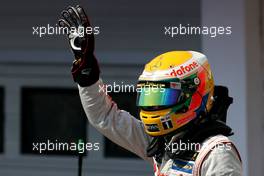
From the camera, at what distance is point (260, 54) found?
5.37m

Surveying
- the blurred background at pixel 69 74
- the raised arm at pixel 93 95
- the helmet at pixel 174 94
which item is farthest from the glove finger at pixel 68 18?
the blurred background at pixel 69 74

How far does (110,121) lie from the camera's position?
3.20 metres

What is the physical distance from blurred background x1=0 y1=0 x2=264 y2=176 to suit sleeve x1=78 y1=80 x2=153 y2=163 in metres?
1.99

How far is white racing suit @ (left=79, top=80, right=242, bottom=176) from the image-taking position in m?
2.83

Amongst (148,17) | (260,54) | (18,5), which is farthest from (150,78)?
(18,5)

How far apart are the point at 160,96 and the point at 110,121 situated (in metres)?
0.33

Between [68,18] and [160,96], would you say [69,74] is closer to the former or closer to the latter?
[68,18]

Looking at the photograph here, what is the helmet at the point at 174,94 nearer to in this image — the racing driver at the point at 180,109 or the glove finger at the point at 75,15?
the racing driver at the point at 180,109

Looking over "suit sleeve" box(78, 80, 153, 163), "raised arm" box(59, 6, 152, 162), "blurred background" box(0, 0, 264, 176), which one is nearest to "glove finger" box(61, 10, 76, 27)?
"raised arm" box(59, 6, 152, 162)

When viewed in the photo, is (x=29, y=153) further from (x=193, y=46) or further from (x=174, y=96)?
(x=174, y=96)

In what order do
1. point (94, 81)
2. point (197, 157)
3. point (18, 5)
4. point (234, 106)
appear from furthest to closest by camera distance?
point (18, 5) < point (234, 106) < point (94, 81) < point (197, 157)

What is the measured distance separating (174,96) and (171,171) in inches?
11.6

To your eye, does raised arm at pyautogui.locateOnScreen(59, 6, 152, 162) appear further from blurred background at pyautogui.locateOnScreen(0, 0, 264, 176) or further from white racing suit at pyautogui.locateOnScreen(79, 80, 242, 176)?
blurred background at pyautogui.locateOnScreen(0, 0, 264, 176)

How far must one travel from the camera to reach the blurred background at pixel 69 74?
5.38 meters
